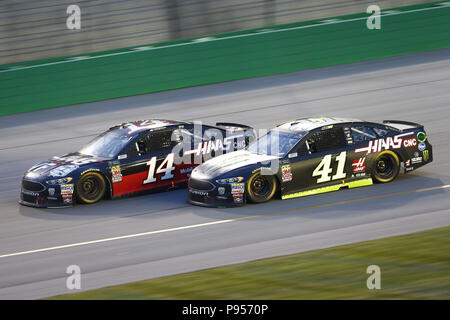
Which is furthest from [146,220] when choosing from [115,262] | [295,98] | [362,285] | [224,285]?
[295,98]

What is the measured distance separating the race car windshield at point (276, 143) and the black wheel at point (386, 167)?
156cm

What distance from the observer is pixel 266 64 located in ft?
81.7

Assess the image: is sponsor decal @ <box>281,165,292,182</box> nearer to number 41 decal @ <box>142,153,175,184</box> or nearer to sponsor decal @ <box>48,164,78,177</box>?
number 41 decal @ <box>142,153,175,184</box>

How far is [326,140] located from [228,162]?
1.78m

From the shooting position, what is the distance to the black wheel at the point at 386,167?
1402 cm

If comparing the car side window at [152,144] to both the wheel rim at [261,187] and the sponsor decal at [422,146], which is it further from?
the sponsor decal at [422,146]

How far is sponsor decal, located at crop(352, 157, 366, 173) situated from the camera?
13.8 meters

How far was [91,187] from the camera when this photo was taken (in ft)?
46.0

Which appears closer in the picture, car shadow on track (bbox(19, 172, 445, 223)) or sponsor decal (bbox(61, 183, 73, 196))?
car shadow on track (bbox(19, 172, 445, 223))

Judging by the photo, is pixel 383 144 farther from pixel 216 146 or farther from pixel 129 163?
pixel 129 163

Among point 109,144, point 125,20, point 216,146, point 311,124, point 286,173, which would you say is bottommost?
point 286,173

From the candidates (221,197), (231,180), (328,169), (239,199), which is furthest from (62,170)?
(328,169)

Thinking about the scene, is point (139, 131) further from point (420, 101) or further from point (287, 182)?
point (420, 101)

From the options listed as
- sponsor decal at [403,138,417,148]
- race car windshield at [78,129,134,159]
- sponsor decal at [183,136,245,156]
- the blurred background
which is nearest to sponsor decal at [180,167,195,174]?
sponsor decal at [183,136,245,156]
